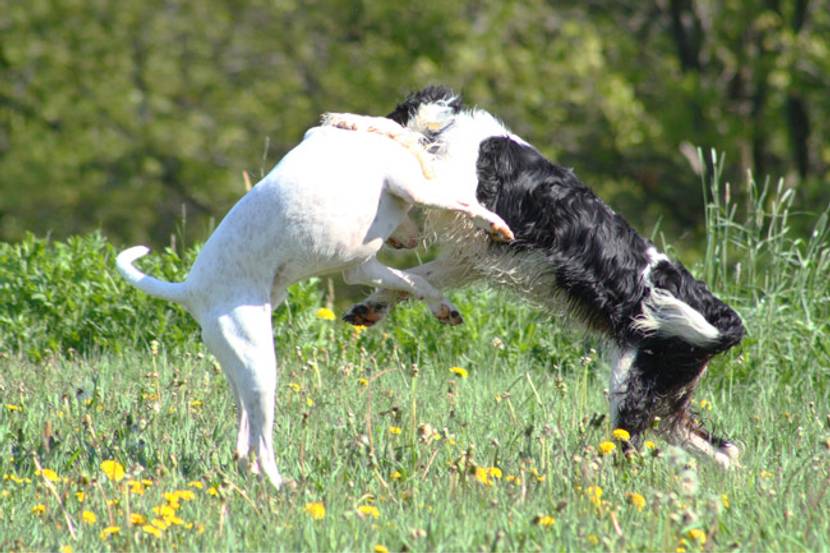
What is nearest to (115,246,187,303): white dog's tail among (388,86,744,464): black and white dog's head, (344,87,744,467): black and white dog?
(344,87,744,467): black and white dog

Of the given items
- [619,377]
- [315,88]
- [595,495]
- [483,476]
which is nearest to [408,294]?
[619,377]

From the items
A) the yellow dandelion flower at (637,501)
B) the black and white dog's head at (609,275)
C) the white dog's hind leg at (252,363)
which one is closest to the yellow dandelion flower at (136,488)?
the white dog's hind leg at (252,363)

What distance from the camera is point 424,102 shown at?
477cm

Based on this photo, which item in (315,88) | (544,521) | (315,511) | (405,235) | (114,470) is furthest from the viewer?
(315,88)

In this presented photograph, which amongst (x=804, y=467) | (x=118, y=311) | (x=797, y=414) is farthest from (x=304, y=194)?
(x=118, y=311)

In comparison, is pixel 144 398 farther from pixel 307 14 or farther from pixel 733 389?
pixel 307 14

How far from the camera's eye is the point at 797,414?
519 centimetres

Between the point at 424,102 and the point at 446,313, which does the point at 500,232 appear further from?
the point at 424,102

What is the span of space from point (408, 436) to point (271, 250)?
2.69 ft

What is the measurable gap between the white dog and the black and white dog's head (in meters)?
0.55

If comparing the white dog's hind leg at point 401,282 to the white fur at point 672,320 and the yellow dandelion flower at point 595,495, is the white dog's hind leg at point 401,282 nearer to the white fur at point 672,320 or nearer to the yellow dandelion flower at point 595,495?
the white fur at point 672,320

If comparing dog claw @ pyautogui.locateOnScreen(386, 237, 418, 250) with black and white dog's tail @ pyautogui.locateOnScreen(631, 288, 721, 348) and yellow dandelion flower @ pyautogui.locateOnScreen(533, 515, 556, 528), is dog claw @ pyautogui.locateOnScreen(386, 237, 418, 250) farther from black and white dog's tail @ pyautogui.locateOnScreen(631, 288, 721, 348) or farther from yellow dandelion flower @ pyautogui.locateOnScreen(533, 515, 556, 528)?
yellow dandelion flower @ pyautogui.locateOnScreen(533, 515, 556, 528)

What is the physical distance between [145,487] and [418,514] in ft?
2.86

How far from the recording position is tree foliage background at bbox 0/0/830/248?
1714 cm
